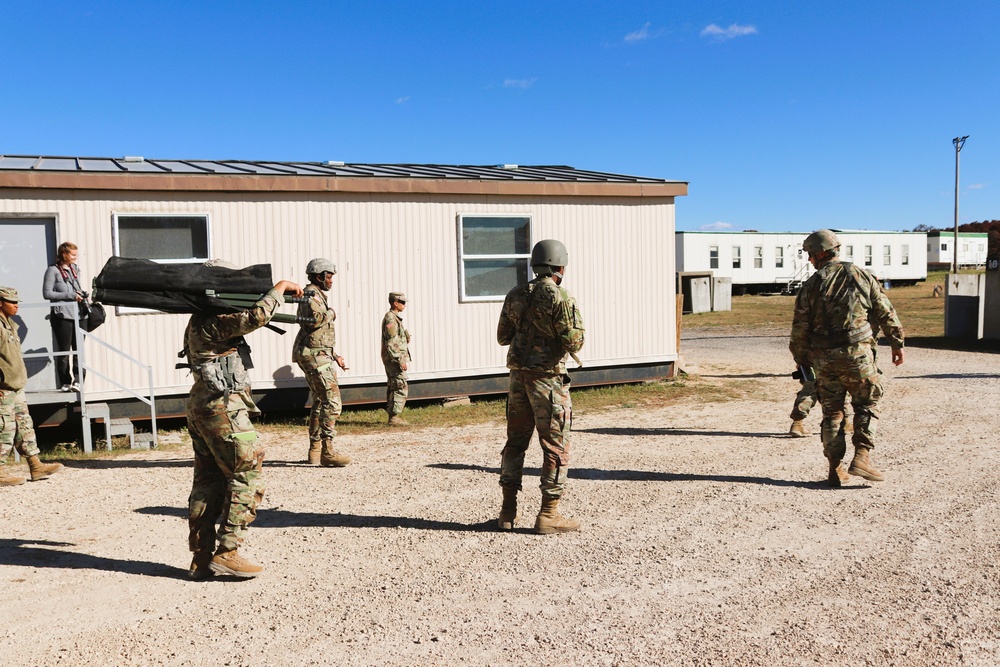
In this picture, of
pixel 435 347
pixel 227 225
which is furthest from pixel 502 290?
pixel 227 225

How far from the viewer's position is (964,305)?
17516mm

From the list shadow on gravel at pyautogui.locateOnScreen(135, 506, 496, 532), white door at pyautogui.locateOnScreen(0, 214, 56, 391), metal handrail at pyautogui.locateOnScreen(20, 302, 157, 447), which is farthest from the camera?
white door at pyautogui.locateOnScreen(0, 214, 56, 391)

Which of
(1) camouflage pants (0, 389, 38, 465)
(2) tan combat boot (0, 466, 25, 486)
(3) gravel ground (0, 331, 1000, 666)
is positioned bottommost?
(3) gravel ground (0, 331, 1000, 666)

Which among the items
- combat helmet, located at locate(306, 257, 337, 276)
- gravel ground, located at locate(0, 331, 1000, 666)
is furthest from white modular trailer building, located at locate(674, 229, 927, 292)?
combat helmet, located at locate(306, 257, 337, 276)

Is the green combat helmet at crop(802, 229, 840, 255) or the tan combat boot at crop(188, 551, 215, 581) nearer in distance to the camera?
the tan combat boot at crop(188, 551, 215, 581)

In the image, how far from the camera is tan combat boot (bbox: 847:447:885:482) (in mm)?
6238

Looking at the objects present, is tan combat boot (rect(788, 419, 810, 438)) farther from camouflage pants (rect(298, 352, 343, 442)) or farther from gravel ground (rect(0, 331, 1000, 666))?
camouflage pants (rect(298, 352, 343, 442))

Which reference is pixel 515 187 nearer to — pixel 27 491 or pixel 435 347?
pixel 435 347

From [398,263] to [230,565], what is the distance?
20.6 ft

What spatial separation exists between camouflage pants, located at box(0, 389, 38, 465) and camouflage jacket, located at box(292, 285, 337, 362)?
2.30 m

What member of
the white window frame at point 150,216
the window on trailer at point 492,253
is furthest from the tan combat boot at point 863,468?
the white window frame at point 150,216

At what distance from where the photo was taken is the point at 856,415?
20.9 ft

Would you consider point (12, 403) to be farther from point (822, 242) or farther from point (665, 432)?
point (822, 242)

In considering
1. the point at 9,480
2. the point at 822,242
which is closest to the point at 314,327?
the point at 9,480
